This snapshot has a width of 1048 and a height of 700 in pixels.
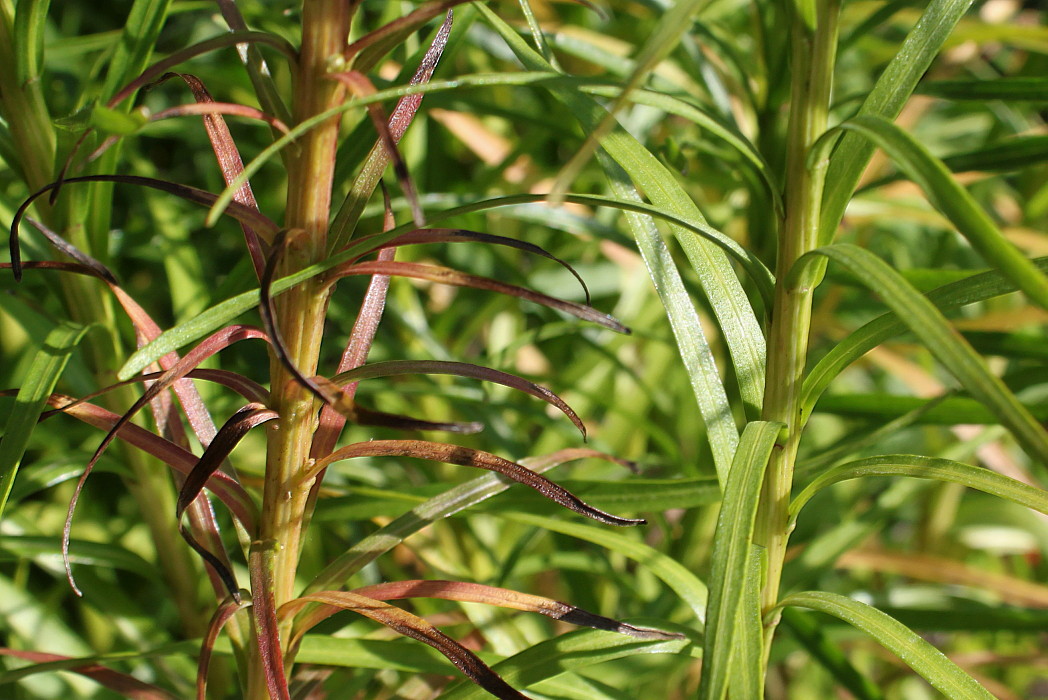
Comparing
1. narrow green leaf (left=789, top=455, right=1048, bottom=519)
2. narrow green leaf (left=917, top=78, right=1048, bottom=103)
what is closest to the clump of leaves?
narrow green leaf (left=789, top=455, right=1048, bottom=519)

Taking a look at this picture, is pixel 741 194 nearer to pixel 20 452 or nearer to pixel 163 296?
pixel 163 296

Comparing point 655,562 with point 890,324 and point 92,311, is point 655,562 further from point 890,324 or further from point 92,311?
point 92,311

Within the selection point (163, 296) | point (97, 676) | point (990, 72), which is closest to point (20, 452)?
point (97, 676)

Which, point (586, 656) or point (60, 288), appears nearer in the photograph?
point (586, 656)

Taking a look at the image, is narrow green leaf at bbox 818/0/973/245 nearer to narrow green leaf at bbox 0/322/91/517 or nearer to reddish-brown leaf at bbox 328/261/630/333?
reddish-brown leaf at bbox 328/261/630/333

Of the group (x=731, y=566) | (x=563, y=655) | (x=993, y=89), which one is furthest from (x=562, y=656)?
(x=993, y=89)
